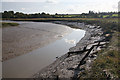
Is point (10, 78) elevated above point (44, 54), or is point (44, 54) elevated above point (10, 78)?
point (44, 54)


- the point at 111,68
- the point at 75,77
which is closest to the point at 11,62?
the point at 75,77

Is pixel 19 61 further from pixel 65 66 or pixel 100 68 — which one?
pixel 100 68

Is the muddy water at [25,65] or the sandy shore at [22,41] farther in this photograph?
the sandy shore at [22,41]

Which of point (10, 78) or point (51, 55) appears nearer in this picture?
point (10, 78)

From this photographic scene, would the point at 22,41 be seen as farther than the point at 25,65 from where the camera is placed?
Yes

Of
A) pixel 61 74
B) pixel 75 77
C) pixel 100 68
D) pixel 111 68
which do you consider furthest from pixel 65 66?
pixel 111 68

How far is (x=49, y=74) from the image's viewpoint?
34.6ft

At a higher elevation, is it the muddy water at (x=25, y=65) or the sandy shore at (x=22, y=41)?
the sandy shore at (x=22, y=41)

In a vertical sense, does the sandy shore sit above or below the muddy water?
above

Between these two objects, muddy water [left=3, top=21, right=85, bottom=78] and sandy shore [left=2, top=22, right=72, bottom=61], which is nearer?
muddy water [left=3, top=21, right=85, bottom=78]

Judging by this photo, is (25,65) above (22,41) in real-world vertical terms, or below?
below

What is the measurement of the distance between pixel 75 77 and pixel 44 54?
25.9ft

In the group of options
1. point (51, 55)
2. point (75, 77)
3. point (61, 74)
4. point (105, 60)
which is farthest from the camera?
point (51, 55)

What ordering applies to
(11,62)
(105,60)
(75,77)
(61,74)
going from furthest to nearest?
(11,62) → (105,60) → (61,74) → (75,77)
